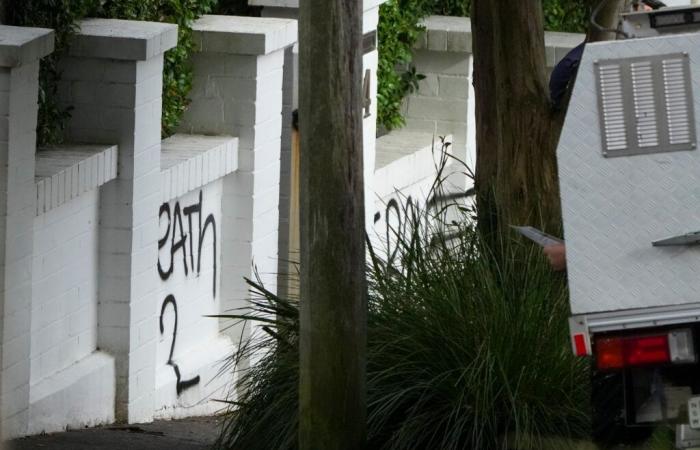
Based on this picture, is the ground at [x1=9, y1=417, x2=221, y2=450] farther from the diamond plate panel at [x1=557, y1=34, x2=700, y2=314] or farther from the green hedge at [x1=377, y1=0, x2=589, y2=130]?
the green hedge at [x1=377, y1=0, x2=589, y2=130]

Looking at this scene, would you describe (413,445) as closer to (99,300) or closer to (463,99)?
(99,300)

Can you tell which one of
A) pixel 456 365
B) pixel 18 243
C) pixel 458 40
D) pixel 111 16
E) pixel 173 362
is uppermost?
pixel 111 16

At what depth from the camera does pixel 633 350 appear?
477cm

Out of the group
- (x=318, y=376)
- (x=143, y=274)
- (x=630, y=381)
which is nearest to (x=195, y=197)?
(x=143, y=274)

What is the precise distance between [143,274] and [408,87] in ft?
17.0

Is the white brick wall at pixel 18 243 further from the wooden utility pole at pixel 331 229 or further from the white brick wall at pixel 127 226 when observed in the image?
the wooden utility pole at pixel 331 229

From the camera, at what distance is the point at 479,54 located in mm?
7891

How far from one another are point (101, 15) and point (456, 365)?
360cm

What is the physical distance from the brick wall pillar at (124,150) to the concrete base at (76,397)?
13 centimetres

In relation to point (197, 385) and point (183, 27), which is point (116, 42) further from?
point (197, 385)

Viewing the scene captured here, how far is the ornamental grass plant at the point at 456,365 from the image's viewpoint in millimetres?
5859

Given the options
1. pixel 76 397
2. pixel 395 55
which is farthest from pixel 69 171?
pixel 395 55

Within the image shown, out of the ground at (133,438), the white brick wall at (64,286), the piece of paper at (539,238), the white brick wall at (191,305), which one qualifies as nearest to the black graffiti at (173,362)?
the white brick wall at (191,305)

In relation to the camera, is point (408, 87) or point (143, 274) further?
point (408, 87)
